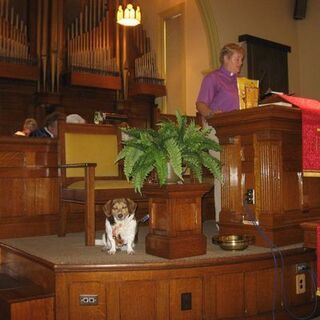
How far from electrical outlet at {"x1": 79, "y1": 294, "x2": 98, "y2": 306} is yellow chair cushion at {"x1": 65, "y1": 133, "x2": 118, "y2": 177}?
1.42 meters

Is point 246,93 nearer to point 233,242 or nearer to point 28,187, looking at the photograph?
point 233,242

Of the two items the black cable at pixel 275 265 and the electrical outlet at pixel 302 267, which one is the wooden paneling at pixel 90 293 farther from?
the electrical outlet at pixel 302 267

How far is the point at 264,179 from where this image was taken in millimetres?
3152

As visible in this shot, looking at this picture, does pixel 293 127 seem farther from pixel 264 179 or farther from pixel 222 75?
pixel 222 75

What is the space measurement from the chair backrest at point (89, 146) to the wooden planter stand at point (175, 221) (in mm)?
1187

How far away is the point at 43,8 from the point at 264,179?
5494 millimetres

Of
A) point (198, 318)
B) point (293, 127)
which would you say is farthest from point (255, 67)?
point (198, 318)

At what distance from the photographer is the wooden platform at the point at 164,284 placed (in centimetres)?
264

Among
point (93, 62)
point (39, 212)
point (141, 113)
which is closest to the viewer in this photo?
point (39, 212)

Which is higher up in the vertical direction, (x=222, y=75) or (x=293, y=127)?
(x=222, y=75)

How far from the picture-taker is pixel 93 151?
4.05 metres

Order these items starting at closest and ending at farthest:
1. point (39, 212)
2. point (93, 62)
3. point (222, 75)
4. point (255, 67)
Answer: point (222, 75) → point (39, 212) → point (255, 67) → point (93, 62)

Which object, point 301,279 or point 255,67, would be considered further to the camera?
point 255,67

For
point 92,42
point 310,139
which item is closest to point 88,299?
point 310,139
